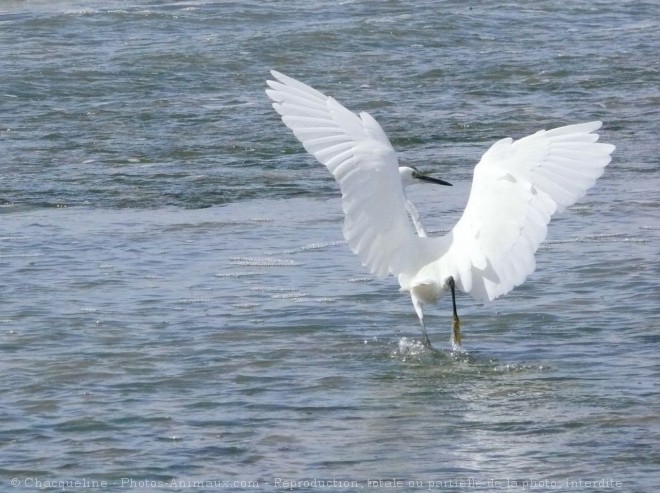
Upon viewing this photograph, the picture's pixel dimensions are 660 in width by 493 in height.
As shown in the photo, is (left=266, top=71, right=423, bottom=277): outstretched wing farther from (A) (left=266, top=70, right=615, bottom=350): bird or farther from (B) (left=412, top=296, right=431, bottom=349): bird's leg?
(B) (left=412, top=296, right=431, bottom=349): bird's leg

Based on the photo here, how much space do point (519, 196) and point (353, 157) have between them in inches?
31.1

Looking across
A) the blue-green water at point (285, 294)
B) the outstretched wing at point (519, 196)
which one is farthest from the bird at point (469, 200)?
the blue-green water at point (285, 294)

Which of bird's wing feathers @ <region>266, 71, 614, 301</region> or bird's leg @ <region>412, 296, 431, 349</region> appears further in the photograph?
bird's leg @ <region>412, 296, 431, 349</region>

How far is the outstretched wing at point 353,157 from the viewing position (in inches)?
267

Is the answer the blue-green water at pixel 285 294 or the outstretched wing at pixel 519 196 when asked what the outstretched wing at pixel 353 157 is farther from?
the blue-green water at pixel 285 294

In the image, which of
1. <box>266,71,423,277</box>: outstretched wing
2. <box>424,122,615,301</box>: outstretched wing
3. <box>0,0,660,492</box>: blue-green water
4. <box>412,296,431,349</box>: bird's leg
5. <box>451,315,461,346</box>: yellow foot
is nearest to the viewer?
<box>0,0,660,492</box>: blue-green water

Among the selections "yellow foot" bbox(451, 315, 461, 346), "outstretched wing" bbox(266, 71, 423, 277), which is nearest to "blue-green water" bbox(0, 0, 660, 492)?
"yellow foot" bbox(451, 315, 461, 346)

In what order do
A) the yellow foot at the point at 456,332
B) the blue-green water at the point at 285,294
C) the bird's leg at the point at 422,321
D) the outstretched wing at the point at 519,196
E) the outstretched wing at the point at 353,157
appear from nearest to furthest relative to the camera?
the blue-green water at the point at 285,294, the outstretched wing at the point at 519,196, the outstretched wing at the point at 353,157, the yellow foot at the point at 456,332, the bird's leg at the point at 422,321

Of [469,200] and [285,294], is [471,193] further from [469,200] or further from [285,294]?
[285,294]

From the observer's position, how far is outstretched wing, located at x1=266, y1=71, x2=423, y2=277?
→ 677cm

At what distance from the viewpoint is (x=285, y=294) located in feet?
26.7

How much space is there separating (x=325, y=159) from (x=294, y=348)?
0.94m

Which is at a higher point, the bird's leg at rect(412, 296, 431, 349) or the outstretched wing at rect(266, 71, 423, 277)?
the outstretched wing at rect(266, 71, 423, 277)

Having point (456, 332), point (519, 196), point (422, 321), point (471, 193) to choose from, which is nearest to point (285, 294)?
point (422, 321)
